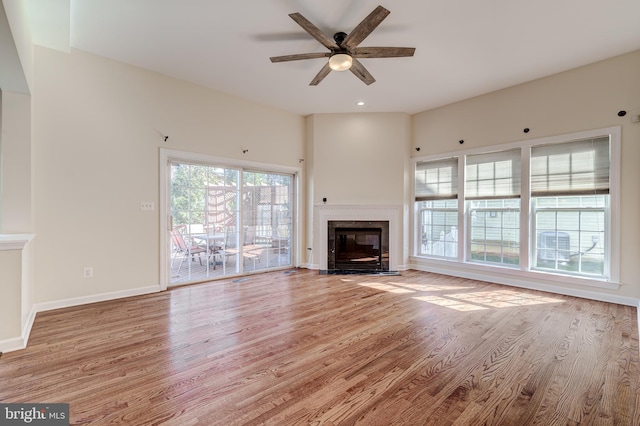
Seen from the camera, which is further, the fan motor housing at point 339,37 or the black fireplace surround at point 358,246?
the black fireplace surround at point 358,246

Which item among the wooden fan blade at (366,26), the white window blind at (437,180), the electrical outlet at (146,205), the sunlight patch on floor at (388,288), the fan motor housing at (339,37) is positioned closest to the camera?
the wooden fan blade at (366,26)

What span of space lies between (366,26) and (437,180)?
355cm

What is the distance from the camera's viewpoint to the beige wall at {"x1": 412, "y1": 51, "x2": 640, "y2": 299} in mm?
3482

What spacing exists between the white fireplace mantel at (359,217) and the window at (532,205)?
64cm

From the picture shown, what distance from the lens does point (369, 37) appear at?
318 centimetres

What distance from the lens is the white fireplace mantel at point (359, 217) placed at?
5.46 meters

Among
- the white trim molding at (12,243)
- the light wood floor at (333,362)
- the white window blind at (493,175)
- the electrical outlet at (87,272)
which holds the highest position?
the white window blind at (493,175)

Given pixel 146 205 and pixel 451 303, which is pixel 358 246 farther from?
pixel 146 205

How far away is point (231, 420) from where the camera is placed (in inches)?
61.2

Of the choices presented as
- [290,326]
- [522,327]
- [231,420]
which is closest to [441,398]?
[231,420]

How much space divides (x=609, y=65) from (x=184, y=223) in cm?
618

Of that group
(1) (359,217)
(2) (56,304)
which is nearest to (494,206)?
(1) (359,217)

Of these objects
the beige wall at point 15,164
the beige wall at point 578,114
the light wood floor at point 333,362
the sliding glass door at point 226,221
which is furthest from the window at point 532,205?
the beige wall at point 15,164

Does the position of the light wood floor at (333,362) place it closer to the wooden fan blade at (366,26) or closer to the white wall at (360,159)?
the white wall at (360,159)
